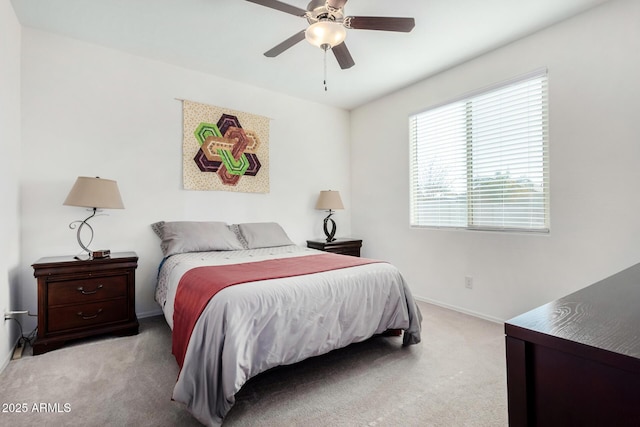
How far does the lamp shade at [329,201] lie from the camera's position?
420cm

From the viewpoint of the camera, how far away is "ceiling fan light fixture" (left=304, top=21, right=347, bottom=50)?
77.5 inches

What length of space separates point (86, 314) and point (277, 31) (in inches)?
114

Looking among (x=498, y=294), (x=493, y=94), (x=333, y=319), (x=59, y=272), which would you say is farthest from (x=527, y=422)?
(x=493, y=94)

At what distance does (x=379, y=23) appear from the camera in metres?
2.06

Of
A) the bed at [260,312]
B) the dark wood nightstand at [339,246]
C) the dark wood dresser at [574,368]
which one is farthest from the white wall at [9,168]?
the dark wood dresser at [574,368]

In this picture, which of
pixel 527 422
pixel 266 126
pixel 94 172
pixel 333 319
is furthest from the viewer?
pixel 266 126

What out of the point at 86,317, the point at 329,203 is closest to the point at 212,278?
the point at 86,317

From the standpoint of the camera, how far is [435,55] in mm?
3125

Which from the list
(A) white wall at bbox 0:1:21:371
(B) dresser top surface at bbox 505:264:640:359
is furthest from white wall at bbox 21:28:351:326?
(B) dresser top surface at bbox 505:264:640:359

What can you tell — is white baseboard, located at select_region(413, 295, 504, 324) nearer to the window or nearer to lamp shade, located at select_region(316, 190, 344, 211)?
the window

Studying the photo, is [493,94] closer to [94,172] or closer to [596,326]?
[596,326]

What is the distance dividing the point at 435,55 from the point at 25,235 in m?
4.17

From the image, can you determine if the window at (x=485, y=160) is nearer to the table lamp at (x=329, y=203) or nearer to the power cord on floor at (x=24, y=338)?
the table lamp at (x=329, y=203)

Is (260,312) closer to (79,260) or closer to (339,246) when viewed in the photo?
(79,260)
